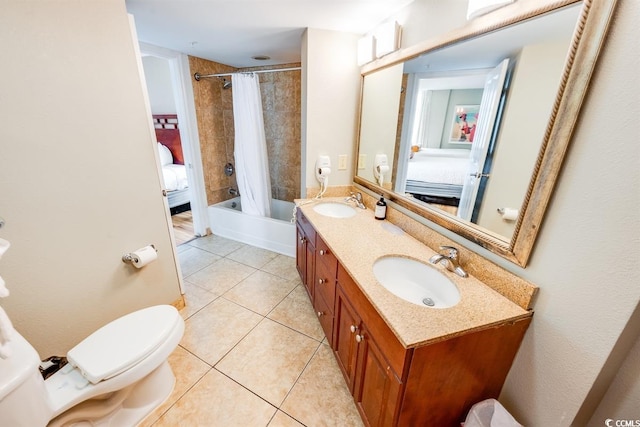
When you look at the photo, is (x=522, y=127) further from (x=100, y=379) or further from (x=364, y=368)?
(x=100, y=379)

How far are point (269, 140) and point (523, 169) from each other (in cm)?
306

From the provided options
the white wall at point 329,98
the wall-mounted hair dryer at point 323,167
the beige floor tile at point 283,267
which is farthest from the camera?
the beige floor tile at point 283,267

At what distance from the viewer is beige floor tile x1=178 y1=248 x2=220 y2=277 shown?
2.49 m

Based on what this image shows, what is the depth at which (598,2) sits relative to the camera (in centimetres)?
66

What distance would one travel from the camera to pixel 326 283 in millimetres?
1520

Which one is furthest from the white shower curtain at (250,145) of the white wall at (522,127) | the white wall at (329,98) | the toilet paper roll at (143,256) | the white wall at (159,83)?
the white wall at (522,127)

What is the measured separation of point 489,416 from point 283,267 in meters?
1.96

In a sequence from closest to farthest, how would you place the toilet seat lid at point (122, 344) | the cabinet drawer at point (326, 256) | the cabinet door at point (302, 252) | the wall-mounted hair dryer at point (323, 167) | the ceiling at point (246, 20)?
the toilet seat lid at point (122, 344) → the cabinet drawer at point (326, 256) → the ceiling at point (246, 20) → the cabinet door at point (302, 252) → the wall-mounted hair dryer at point (323, 167)

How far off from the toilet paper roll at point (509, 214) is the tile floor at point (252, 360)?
122cm

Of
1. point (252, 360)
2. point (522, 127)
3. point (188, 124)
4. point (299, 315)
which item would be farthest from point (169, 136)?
point (522, 127)

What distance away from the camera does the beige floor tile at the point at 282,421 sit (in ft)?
3.96

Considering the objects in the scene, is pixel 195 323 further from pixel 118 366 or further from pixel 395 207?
pixel 395 207

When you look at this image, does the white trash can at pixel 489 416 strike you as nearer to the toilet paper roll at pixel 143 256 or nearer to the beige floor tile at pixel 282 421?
the beige floor tile at pixel 282 421

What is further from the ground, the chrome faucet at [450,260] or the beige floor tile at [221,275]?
the chrome faucet at [450,260]
